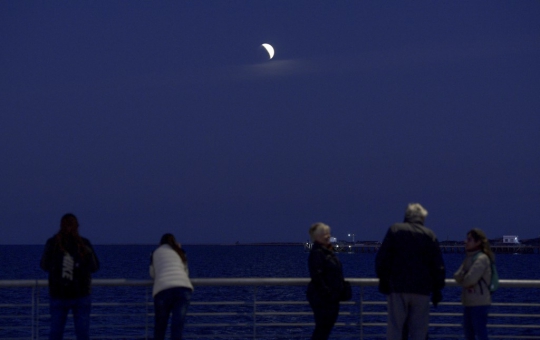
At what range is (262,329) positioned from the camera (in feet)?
89.5

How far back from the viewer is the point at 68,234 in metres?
7.33

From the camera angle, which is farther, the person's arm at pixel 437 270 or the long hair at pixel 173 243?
the long hair at pixel 173 243

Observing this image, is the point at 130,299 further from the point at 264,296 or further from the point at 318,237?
the point at 318,237

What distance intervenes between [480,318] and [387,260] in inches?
49.3

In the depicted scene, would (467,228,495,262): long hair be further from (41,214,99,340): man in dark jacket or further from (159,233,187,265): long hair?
(41,214,99,340): man in dark jacket

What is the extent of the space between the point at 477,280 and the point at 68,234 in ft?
14.0

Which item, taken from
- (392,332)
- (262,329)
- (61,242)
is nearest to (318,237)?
(392,332)

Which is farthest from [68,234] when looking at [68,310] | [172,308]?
[172,308]

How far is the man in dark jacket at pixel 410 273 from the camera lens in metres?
7.04

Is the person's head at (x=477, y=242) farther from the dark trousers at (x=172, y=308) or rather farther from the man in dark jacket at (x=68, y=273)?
the man in dark jacket at (x=68, y=273)

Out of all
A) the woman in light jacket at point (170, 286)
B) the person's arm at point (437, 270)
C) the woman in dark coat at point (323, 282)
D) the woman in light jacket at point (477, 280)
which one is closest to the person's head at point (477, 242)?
the woman in light jacket at point (477, 280)

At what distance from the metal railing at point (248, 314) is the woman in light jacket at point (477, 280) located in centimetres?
41

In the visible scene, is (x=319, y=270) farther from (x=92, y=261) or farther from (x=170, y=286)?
(x=92, y=261)

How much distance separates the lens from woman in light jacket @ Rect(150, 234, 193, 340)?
292 inches
